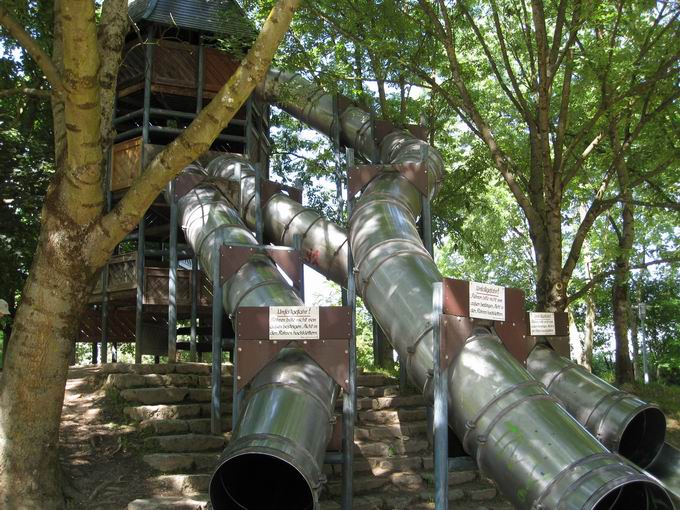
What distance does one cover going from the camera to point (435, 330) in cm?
470

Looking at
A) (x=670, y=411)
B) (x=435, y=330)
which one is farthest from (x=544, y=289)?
(x=435, y=330)

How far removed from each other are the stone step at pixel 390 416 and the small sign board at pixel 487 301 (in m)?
4.10

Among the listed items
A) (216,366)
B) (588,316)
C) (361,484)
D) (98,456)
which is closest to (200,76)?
(216,366)

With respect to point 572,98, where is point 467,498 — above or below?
below

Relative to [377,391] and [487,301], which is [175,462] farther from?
[487,301]

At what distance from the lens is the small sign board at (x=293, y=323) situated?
18.9ft

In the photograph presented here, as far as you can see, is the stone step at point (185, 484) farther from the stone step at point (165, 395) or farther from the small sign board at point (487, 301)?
the small sign board at point (487, 301)

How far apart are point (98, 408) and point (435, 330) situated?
4890mm

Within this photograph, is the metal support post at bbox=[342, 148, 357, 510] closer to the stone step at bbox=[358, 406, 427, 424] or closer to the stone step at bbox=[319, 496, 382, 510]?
the stone step at bbox=[319, 496, 382, 510]

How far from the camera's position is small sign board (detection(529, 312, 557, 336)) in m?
6.92

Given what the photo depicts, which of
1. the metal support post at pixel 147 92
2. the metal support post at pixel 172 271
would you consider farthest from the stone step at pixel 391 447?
the metal support post at pixel 147 92

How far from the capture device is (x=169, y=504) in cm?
570

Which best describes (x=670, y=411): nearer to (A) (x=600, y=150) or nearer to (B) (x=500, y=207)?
(A) (x=600, y=150)

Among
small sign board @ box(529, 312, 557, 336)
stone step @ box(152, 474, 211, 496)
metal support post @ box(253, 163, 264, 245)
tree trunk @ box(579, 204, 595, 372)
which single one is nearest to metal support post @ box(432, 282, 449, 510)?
small sign board @ box(529, 312, 557, 336)
